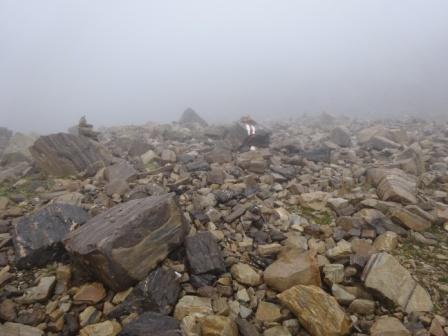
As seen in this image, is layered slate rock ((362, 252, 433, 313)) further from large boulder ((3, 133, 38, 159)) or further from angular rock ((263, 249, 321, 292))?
large boulder ((3, 133, 38, 159))

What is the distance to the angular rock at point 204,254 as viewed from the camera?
19.7 ft

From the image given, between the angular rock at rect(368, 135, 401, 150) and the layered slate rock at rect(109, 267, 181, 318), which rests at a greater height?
the angular rock at rect(368, 135, 401, 150)

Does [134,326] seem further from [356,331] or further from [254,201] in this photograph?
[254,201]

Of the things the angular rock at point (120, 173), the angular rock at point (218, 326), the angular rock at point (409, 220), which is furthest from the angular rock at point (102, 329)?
the angular rock at point (409, 220)

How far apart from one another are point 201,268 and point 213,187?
4.05m

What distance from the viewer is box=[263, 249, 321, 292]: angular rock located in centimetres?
561

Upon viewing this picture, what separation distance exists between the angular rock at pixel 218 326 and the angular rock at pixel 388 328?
2.09 m

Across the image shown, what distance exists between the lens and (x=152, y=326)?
15.5 feet

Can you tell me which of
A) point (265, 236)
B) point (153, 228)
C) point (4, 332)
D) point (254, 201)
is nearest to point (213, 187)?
point (254, 201)

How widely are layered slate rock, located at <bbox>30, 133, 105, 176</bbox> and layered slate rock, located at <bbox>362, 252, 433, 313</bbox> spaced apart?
937 cm

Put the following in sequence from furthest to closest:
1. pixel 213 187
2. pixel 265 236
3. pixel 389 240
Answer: pixel 213 187 → pixel 265 236 → pixel 389 240

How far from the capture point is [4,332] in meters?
4.84

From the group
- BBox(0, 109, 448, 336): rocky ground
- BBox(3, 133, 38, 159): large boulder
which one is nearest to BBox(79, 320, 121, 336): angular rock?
Answer: BBox(0, 109, 448, 336): rocky ground

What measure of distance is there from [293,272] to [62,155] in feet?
31.6
